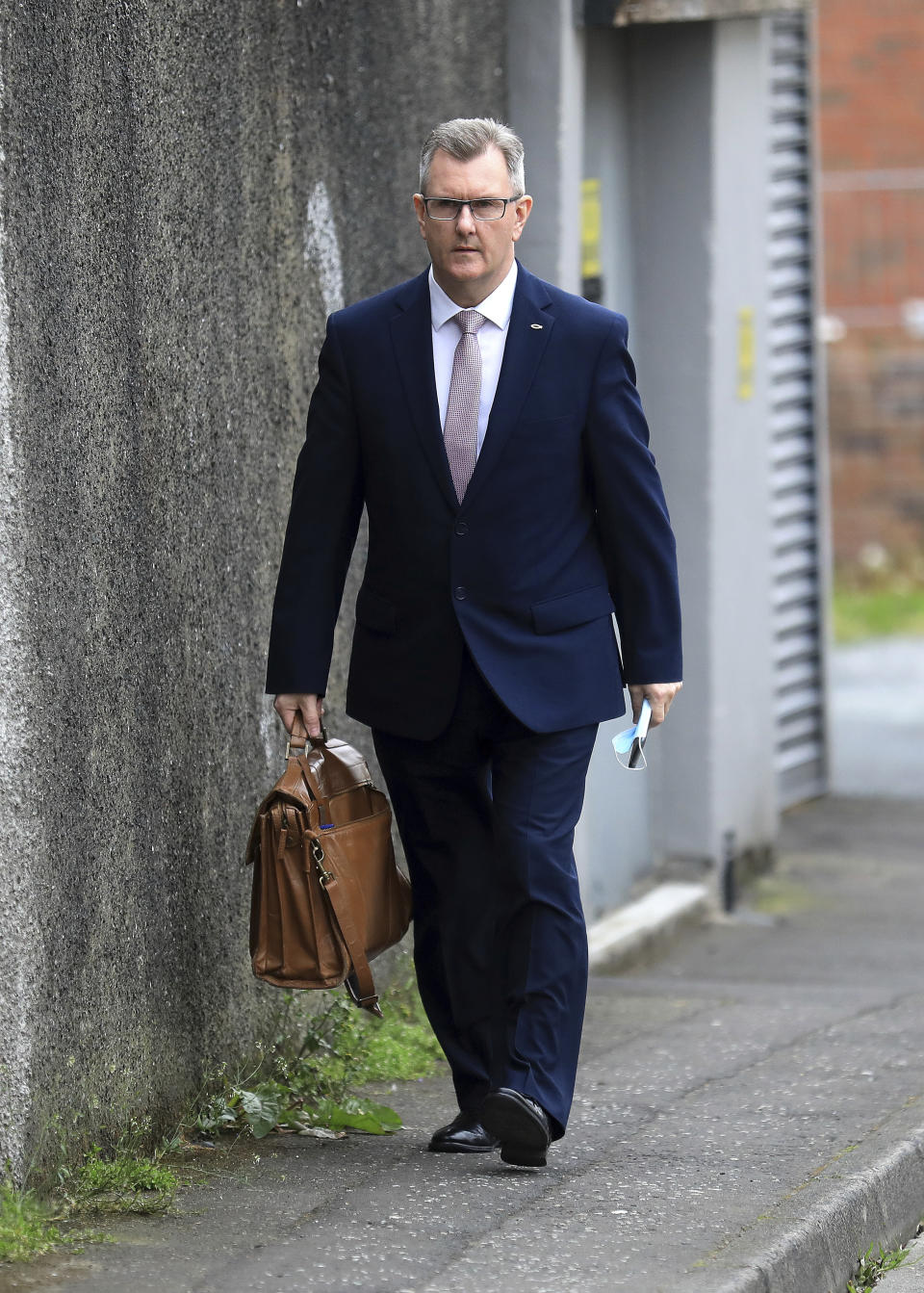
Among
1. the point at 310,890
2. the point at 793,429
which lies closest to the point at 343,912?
the point at 310,890

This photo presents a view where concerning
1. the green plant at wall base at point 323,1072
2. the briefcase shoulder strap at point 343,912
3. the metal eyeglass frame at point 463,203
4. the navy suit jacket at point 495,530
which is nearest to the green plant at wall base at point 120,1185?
the green plant at wall base at point 323,1072

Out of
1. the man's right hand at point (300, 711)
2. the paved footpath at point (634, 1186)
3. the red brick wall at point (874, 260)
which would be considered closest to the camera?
the paved footpath at point (634, 1186)

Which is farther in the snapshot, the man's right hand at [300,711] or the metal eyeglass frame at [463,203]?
the man's right hand at [300,711]

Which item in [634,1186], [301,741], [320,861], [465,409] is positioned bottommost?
[634,1186]

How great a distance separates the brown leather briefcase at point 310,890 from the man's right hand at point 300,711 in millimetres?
79

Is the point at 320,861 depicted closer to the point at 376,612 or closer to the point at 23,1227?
the point at 376,612

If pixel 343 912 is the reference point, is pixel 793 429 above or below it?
above

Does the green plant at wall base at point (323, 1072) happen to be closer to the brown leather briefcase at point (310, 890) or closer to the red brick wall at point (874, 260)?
the brown leather briefcase at point (310, 890)

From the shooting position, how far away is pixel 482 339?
407 centimetres

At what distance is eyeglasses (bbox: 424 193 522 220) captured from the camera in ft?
12.9

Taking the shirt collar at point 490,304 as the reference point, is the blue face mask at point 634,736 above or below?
below

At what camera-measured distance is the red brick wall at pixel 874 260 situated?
15.0 m

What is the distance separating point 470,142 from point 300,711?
1.13m

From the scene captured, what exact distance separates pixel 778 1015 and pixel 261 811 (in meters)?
2.06
